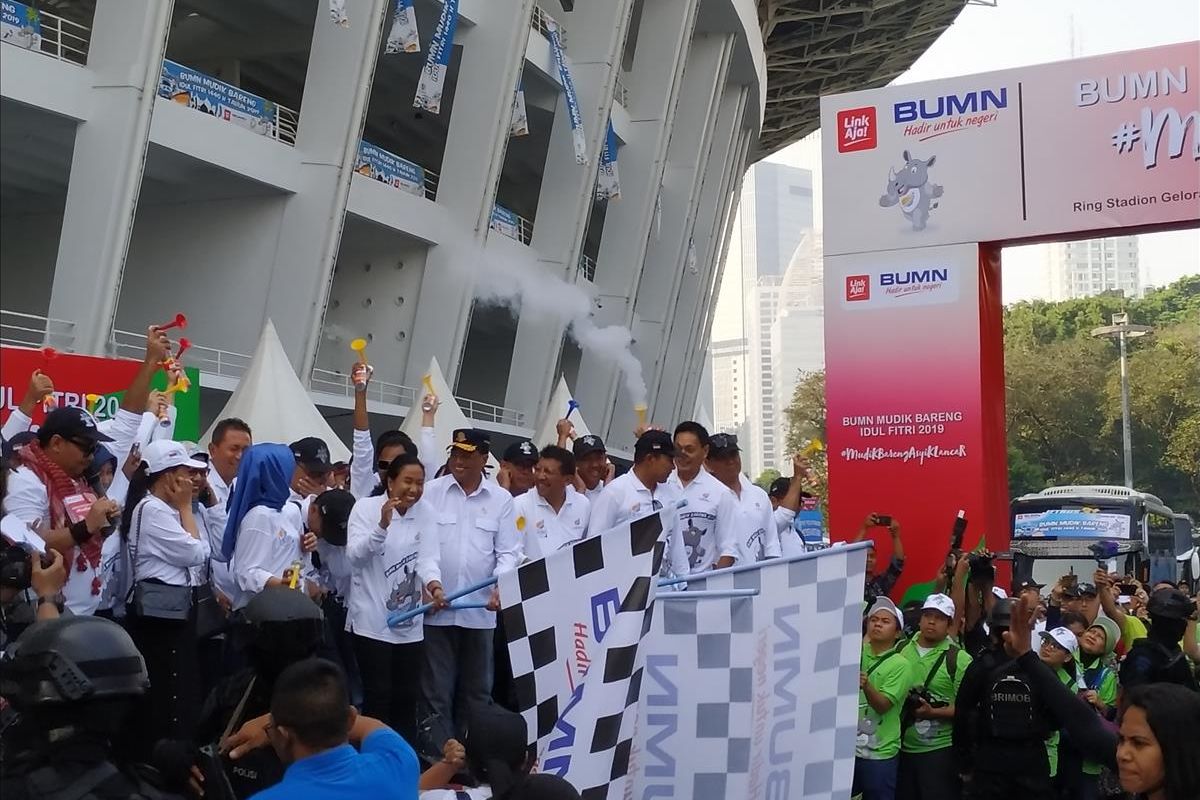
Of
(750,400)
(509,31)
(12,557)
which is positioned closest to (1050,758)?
(12,557)

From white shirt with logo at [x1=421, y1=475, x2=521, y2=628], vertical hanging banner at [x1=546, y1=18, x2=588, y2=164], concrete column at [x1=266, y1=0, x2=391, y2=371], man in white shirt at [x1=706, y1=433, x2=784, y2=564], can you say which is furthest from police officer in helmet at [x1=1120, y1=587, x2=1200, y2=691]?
vertical hanging banner at [x1=546, y1=18, x2=588, y2=164]

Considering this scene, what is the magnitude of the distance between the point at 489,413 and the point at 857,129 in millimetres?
16856

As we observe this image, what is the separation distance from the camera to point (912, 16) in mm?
44281

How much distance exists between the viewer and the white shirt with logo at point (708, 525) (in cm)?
785

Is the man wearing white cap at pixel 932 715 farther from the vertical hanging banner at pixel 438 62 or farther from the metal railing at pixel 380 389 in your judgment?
the metal railing at pixel 380 389

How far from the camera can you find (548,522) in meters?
7.76

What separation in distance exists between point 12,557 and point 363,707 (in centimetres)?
265

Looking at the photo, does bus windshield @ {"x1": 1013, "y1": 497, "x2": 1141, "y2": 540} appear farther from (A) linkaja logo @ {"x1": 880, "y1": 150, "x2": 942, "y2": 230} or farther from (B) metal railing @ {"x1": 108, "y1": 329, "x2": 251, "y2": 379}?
(B) metal railing @ {"x1": 108, "y1": 329, "x2": 251, "y2": 379}

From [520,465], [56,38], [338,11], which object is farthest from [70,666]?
[338,11]

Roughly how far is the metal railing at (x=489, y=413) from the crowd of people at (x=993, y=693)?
13.6 meters

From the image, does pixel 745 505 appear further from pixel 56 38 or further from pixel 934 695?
pixel 56 38

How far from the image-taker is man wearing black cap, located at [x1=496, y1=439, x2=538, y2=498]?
8.20 meters

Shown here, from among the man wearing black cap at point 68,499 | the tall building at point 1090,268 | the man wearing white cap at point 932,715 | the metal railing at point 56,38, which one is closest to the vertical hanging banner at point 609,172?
the metal railing at point 56,38

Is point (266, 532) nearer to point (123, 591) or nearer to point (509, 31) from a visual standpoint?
point (123, 591)
